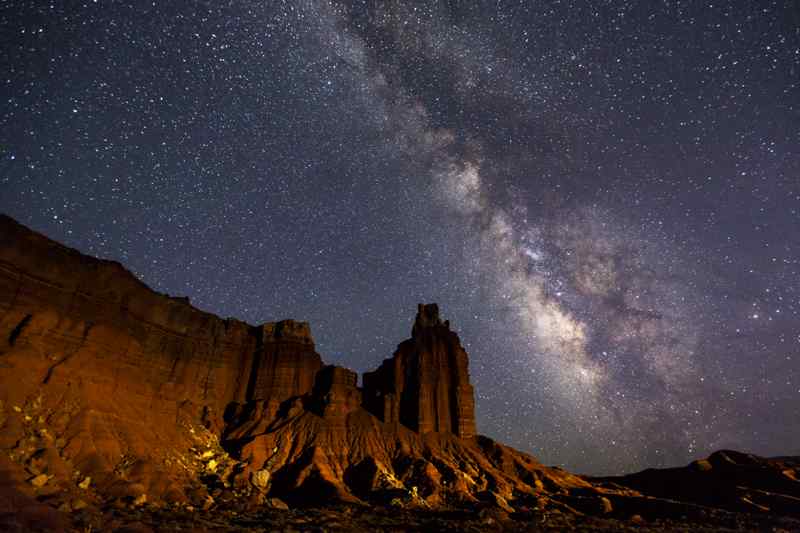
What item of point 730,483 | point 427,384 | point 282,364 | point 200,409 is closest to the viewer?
point 200,409

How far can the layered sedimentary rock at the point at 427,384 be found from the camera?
7338 centimetres

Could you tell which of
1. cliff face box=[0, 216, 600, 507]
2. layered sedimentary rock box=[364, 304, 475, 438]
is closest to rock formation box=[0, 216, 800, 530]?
cliff face box=[0, 216, 600, 507]

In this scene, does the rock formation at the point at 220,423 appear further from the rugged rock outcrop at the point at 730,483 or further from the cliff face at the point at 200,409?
the rugged rock outcrop at the point at 730,483

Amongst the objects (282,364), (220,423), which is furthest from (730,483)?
(220,423)

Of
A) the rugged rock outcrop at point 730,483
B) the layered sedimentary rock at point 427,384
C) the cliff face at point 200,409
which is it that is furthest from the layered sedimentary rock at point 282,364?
the rugged rock outcrop at point 730,483

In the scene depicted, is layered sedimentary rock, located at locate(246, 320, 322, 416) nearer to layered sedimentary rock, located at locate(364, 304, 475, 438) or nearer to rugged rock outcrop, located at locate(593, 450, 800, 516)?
layered sedimentary rock, located at locate(364, 304, 475, 438)

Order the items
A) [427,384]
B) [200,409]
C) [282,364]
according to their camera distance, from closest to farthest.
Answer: [200,409] < [282,364] < [427,384]

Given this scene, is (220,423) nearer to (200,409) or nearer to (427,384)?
(200,409)

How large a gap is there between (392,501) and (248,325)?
41.7 meters

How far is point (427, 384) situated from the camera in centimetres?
7781

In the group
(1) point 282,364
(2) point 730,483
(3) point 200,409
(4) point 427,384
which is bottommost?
(2) point 730,483

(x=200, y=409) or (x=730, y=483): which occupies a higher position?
(x=200, y=409)

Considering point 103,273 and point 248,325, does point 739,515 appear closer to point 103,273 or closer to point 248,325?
point 248,325

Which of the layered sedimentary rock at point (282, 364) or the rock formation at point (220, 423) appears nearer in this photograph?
the rock formation at point (220, 423)
